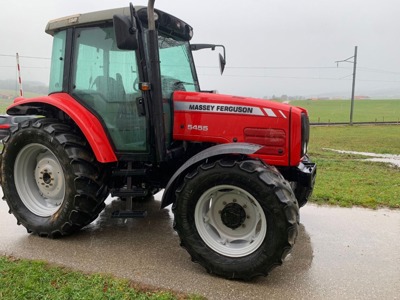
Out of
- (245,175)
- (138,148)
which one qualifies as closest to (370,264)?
(245,175)

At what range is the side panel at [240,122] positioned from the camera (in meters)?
3.72

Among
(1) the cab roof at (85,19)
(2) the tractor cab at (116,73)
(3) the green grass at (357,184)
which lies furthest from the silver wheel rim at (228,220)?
(3) the green grass at (357,184)

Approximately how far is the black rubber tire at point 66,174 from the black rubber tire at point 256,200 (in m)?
1.08

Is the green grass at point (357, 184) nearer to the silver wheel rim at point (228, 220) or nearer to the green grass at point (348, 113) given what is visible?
the silver wheel rim at point (228, 220)

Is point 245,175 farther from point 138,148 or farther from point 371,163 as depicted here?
point 371,163

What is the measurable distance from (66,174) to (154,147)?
1.01 meters

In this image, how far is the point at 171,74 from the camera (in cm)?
427

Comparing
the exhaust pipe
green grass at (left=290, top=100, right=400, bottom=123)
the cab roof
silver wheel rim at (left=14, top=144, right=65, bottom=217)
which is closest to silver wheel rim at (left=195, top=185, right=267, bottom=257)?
the exhaust pipe

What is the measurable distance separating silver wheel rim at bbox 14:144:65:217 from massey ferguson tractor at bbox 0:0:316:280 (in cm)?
1

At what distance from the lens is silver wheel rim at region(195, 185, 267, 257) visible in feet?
11.4

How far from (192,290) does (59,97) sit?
264 centimetres

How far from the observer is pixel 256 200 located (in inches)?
129

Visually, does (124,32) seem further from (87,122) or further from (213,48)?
(213,48)

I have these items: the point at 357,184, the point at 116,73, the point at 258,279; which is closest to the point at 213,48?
the point at 116,73
